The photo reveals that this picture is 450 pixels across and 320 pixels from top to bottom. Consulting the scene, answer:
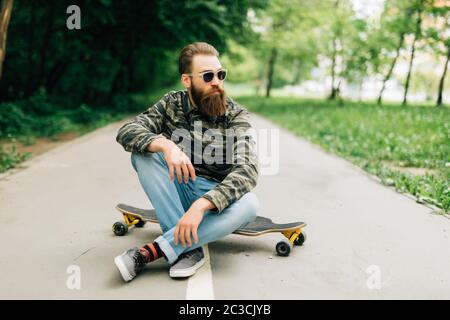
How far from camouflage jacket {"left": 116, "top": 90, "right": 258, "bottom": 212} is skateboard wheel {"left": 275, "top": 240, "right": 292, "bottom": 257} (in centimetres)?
65

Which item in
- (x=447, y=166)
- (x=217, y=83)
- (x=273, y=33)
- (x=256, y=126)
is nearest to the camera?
(x=217, y=83)

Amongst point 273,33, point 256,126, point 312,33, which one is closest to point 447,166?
point 256,126

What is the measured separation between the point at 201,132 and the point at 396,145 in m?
7.27

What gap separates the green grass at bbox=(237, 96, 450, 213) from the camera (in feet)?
23.1

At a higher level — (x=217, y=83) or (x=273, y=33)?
(x=273, y=33)

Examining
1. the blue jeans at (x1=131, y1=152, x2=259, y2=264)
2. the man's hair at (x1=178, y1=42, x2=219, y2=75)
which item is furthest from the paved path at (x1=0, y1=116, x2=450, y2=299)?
the man's hair at (x1=178, y1=42, x2=219, y2=75)

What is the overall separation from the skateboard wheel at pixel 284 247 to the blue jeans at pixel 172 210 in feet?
1.34

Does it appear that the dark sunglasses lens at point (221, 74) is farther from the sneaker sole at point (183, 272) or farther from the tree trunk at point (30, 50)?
the tree trunk at point (30, 50)

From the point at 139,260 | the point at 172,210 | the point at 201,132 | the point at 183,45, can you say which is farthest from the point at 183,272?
the point at 183,45

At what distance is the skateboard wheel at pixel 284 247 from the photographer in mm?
4062

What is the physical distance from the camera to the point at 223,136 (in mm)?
4059

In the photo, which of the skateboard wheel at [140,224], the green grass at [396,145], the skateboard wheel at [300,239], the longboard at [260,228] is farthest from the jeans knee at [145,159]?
the green grass at [396,145]

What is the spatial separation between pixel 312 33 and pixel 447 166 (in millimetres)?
18488
